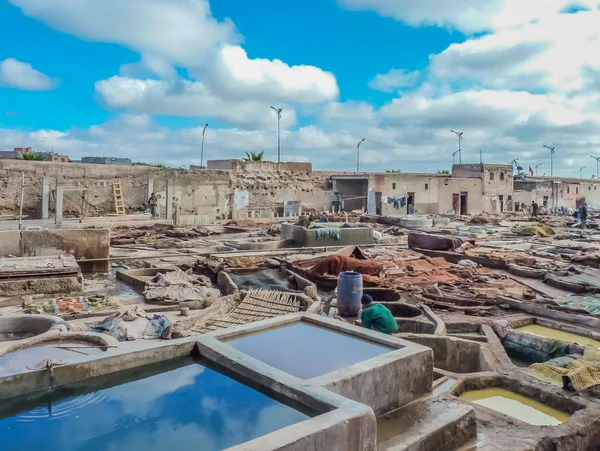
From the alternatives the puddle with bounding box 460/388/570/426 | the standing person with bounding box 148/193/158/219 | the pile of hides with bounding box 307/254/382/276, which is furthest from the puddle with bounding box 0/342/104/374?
the standing person with bounding box 148/193/158/219

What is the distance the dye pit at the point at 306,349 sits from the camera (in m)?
4.23

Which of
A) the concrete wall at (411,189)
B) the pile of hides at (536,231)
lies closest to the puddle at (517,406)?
the pile of hides at (536,231)

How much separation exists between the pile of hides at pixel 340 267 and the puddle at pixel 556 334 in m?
4.11

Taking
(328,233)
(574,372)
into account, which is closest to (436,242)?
(328,233)

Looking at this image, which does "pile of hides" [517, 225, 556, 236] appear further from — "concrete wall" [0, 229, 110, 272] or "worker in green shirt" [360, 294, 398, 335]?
"concrete wall" [0, 229, 110, 272]

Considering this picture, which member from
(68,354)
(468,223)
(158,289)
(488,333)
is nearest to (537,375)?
(488,333)

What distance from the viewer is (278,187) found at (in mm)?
32406

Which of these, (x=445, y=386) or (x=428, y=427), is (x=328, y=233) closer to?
(x=445, y=386)

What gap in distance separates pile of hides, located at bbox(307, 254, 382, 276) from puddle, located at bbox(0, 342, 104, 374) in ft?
21.5

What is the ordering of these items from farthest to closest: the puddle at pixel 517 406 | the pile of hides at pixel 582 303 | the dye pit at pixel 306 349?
the pile of hides at pixel 582 303 < the puddle at pixel 517 406 < the dye pit at pixel 306 349

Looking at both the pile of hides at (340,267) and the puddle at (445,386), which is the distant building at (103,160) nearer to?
the pile of hides at (340,267)

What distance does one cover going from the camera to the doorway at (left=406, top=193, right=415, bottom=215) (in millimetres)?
35344

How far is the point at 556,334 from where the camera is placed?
8.68 metres

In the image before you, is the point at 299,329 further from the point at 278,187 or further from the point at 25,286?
the point at 278,187
